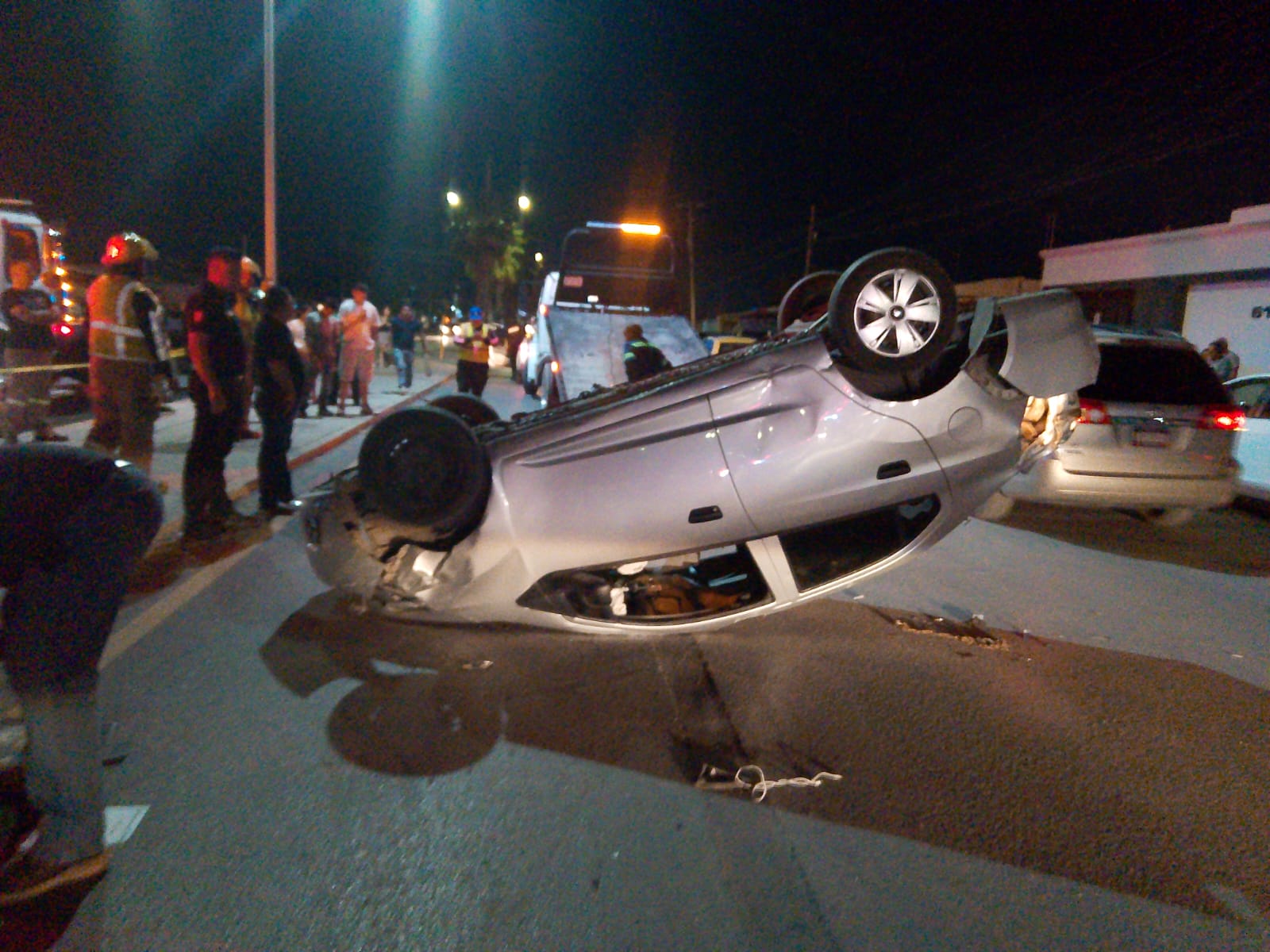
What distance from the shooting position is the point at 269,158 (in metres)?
13.9

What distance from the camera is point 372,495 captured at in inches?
158

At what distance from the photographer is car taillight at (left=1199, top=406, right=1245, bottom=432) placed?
7.18m

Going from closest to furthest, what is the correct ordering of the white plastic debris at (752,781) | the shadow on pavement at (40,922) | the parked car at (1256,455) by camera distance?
the shadow on pavement at (40,922), the white plastic debris at (752,781), the parked car at (1256,455)

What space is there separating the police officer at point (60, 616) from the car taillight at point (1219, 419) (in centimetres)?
752

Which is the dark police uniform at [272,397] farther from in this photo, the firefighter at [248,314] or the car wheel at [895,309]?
the car wheel at [895,309]

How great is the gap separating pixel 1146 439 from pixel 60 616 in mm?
7359

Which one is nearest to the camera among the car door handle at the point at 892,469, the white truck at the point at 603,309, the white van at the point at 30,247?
the car door handle at the point at 892,469

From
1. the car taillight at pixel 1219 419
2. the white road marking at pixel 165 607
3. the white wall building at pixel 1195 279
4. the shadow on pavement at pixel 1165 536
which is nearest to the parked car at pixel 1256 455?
the shadow on pavement at pixel 1165 536

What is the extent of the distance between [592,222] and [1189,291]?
16459 mm

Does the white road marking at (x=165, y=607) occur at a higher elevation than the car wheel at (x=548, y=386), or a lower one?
lower

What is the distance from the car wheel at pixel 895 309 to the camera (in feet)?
12.9

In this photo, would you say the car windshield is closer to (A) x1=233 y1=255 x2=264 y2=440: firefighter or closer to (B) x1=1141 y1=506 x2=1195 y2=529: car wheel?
(B) x1=1141 y1=506 x2=1195 y2=529: car wheel

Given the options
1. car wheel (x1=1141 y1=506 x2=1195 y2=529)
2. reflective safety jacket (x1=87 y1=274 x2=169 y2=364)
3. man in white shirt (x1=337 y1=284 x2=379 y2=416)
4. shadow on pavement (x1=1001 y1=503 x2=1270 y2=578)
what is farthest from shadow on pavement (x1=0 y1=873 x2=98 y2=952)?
man in white shirt (x1=337 y1=284 x2=379 y2=416)

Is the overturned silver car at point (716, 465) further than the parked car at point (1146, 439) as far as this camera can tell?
No
